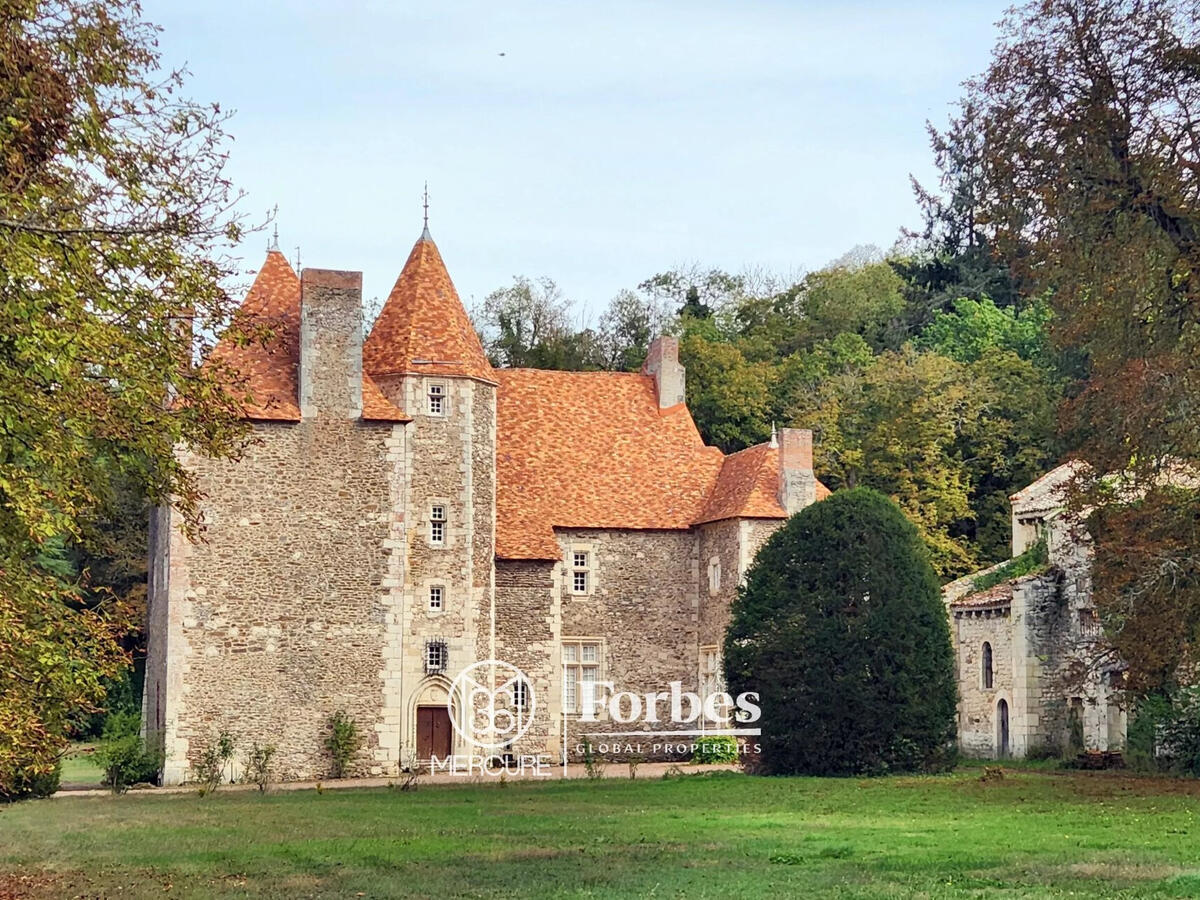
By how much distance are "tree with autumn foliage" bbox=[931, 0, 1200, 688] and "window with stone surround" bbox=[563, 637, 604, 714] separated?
19174mm

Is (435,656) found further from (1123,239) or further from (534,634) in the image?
(1123,239)

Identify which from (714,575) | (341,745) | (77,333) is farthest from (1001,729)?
(77,333)

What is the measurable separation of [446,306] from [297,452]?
5.89 meters

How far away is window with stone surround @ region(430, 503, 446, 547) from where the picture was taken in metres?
39.5

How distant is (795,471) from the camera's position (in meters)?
43.7

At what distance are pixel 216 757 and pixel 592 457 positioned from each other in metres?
13.9

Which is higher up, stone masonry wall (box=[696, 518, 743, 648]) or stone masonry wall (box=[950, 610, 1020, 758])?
stone masonry wall (box=[696, 518, 743, 648])

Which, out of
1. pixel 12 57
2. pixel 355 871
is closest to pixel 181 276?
pixel 12 57

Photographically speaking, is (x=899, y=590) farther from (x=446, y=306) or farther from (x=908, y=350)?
(x=908, y=350)

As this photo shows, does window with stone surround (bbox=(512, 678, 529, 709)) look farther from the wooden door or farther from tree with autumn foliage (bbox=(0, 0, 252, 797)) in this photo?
tree with autumn foliage (bbox=(0, 0, 252, 797))

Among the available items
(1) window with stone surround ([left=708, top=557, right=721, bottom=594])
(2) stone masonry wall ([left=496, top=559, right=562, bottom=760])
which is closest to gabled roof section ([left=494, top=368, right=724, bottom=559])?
(2) stone masonry wall ([left=496, top=559, right=562, bottom=760])

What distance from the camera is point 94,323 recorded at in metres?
13.4

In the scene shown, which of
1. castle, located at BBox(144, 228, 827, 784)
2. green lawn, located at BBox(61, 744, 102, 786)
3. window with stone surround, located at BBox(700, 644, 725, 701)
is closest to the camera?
castle, located at BBox(144, 228, 827, 784)

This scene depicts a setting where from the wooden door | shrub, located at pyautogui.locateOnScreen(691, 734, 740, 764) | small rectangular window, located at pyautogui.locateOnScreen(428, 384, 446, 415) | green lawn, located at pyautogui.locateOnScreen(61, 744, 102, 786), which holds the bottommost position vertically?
green lawn, located at pyautogui.locateOnScreen(61, 744, 102, 786)
